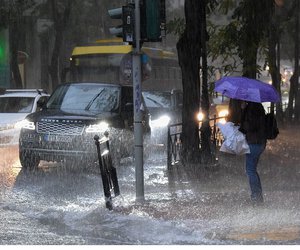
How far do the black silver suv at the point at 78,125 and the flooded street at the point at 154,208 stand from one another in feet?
1.44

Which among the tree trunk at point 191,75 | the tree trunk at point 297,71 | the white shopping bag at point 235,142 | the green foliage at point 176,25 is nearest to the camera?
the white shopping bag at point 235,142

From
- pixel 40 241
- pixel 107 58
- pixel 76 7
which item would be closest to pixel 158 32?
pixel 40 241

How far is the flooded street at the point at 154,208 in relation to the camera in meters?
7.66

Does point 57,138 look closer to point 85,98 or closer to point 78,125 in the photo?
point 78,125

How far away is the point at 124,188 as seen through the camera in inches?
444

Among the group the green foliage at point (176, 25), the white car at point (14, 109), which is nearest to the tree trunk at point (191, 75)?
the green foliage at point (176, 25)

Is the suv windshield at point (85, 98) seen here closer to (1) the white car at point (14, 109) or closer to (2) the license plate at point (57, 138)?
(2) the license plate at point (57, 138)

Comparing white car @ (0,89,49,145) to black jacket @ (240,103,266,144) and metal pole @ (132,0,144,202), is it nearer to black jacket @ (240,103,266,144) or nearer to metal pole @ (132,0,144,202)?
metal pole @ (132,0,144,202)

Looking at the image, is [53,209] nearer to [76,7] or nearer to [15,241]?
[15,241]

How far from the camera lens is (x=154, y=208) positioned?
9.23m

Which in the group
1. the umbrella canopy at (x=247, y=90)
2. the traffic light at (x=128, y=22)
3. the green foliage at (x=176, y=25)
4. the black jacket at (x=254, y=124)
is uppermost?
the traffic light at (x=128, y=22)

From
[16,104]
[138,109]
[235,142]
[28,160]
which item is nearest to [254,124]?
[235,142]

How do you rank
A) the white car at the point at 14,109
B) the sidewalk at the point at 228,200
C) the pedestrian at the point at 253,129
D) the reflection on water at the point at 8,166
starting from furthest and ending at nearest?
the white car at the point at 14,109
the reflection on water at the point at 8,166
the pedestrian at the point at 253,129
the sidewalk at the point at 228,200

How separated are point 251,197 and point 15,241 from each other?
12.2ft
